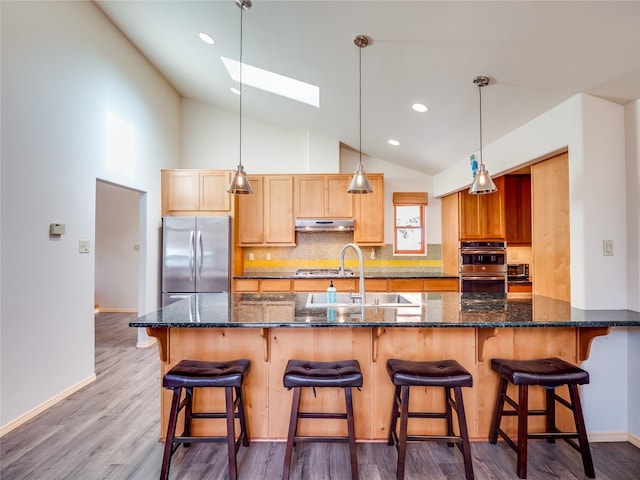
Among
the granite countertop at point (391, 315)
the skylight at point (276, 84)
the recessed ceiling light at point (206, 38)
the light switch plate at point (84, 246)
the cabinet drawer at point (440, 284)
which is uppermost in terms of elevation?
the recessed ceiling light at point (206, 38)

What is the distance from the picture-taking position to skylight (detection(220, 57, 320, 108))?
3697mm

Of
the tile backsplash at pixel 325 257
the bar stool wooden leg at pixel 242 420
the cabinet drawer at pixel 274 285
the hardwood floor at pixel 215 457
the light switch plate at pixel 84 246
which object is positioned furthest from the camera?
the tile backsplash at pixel 325 257

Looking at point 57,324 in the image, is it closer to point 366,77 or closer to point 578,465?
point 366,77

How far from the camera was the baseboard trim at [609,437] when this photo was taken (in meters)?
2.24

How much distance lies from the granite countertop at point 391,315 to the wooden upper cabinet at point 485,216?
2.07 m

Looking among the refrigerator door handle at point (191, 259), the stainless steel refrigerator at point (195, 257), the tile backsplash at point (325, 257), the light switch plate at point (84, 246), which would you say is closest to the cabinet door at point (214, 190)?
the stainless steel refrigerator at point (195, 257)

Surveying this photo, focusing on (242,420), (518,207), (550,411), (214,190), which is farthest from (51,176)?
(518,207)

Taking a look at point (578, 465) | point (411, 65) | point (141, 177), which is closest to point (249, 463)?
point (578, 465)

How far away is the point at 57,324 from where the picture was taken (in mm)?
2891

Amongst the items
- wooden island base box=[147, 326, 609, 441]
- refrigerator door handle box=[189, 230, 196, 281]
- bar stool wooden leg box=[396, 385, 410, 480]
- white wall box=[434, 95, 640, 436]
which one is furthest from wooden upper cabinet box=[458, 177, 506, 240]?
refrigerator door handle box=[189, 230, 196, 281]

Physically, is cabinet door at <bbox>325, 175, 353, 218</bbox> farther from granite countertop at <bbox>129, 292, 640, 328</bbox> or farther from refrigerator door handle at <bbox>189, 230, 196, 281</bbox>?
granite countertop at <bbox>129, 292, 640, 328</bbox>

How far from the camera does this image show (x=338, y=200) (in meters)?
4.76

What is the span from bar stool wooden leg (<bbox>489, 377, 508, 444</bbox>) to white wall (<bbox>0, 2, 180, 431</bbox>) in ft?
11.0

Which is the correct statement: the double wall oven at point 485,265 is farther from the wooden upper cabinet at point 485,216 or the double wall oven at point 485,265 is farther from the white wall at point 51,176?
the white wall at point 51,176
